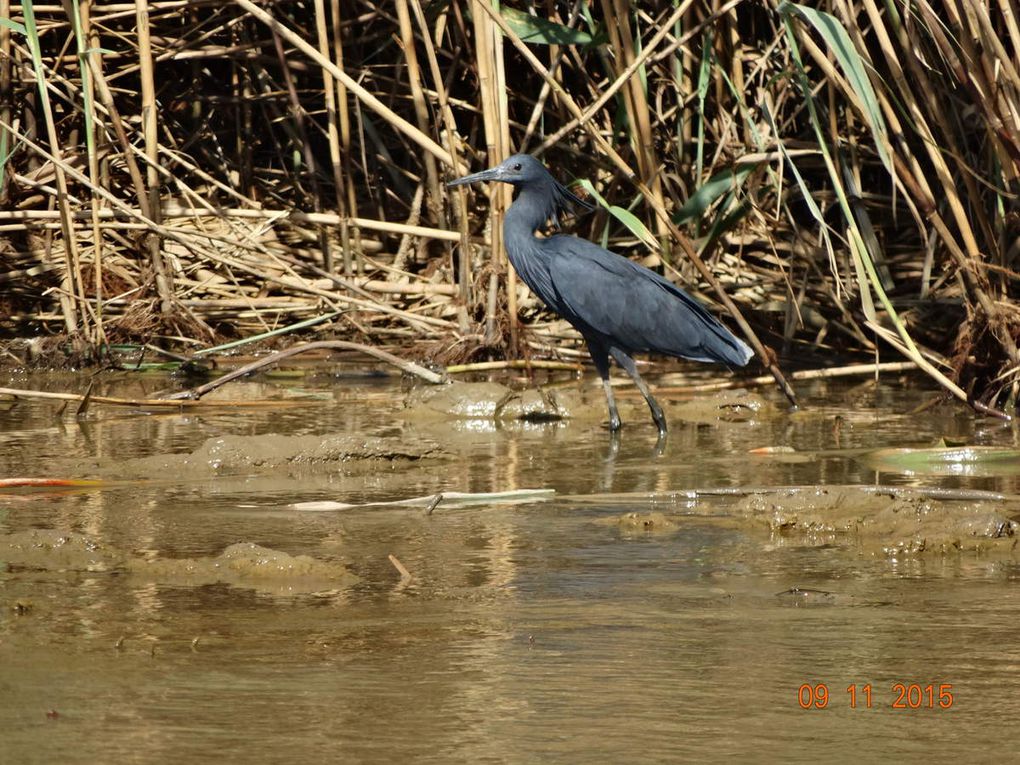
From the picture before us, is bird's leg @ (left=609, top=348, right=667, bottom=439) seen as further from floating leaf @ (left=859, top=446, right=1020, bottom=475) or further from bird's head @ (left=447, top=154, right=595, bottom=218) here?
floating leaf @ (left=859, top=446, right=1020, bottom=475)

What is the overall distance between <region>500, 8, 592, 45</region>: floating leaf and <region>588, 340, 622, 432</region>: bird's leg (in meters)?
1.24

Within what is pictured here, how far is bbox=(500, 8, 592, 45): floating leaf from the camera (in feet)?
20.4

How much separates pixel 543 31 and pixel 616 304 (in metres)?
1.18

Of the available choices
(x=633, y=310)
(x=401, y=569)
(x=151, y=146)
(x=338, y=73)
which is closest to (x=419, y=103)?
(x=338, y=73)

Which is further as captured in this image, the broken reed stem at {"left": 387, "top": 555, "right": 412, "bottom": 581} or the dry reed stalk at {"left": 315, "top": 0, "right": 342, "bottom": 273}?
the dry reed stalk at {"left": 315, "top": 0, "right": 342, "bottom": 273}

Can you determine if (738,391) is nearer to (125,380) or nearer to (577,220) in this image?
(577,220)

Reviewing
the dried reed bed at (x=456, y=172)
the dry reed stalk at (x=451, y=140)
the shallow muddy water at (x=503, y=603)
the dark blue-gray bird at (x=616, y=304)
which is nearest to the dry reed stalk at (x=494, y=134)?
the dried reed bed at (x=456, y=172)

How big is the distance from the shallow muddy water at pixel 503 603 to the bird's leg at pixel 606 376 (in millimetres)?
355

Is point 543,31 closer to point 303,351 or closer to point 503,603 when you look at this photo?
point 303,351

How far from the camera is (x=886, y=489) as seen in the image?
3971mm

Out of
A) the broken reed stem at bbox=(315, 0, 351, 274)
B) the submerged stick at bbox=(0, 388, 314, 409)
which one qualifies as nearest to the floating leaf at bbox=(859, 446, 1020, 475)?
the submerged stick at bbox=(0, 388, 314, 409)

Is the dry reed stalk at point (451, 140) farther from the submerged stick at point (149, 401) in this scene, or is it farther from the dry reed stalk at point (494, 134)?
the submerged stick at point (149, 401)

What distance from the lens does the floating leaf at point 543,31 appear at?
20.4 feet

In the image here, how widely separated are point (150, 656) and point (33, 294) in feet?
17.6
